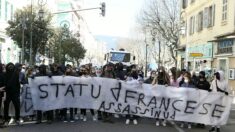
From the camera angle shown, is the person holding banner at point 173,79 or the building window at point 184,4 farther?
the building window at point 184,4

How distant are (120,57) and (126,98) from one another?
118 ft

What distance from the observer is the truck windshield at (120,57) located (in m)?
53.2

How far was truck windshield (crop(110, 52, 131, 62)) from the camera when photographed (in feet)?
174

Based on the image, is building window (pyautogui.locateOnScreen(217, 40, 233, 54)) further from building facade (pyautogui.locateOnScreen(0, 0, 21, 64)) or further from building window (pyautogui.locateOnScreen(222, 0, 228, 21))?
building facade (pyautogui.locateOnScreen(0, 0, 21, 64))

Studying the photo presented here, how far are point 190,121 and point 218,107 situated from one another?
97cm

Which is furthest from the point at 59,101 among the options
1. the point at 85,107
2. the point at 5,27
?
the point at 5,27

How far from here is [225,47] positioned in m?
39.8

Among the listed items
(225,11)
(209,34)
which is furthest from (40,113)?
(209,34)

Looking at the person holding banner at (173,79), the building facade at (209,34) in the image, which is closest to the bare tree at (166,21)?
the building facade at (209,34)

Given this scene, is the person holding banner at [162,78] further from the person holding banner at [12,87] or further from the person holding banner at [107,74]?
the person holding banner at [12,87]

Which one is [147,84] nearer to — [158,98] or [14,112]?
[158,98]

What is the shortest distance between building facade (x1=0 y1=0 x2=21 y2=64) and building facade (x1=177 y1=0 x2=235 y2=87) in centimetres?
1747

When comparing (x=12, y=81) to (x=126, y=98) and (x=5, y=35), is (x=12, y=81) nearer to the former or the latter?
(x=126, y=98)

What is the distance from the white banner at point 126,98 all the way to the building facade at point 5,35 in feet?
110
